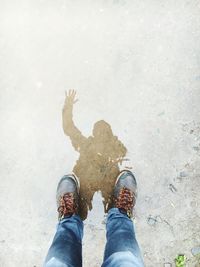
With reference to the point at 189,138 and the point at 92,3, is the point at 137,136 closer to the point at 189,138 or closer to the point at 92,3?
the point at 189,138

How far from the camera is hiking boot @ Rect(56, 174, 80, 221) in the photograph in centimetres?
382

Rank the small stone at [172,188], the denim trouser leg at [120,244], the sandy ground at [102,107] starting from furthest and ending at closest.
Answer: the small stone at [172,188], the sandy ground at [102,107], the denim trouser leg at [120,244]

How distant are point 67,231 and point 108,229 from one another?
0.42 meters

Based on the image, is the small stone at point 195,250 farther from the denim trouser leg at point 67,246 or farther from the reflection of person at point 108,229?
the denim trouser leg at point 67,246

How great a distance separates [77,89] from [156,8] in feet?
3.79

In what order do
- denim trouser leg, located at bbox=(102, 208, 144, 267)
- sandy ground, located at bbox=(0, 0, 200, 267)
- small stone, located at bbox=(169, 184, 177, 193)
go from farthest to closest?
small stone, located at bbox=(169, 184, 177, 193)
sandy ground, located at bbox=(0, 0, 200, 267)
denim trouser leg, located at bbox=(102, 208, 144, 267)

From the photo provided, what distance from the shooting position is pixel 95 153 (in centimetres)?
→ 392

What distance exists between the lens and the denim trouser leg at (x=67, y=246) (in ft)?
10.1

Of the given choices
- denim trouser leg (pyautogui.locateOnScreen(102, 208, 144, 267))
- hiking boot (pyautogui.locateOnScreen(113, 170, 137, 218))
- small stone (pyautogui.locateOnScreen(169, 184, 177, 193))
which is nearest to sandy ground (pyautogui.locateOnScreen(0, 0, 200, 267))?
small stone (pyautogui.locateOnScreen(169, 184, 177, 193))

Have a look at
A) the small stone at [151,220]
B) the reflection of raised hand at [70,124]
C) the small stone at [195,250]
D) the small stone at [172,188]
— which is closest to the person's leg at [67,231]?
the reflection of raised hand at [70,124]

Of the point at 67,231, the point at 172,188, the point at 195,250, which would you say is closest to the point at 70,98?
the point at 67,231

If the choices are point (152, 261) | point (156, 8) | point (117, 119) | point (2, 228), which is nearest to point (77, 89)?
point (117, 119)

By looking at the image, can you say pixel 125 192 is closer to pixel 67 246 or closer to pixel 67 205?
pixel 67 205

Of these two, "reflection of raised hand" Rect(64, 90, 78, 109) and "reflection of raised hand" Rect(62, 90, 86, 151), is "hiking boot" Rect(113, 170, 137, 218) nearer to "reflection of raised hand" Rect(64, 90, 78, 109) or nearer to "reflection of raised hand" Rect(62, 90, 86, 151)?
"reflection of raised hand" Rect(62, 90, 86, 151)
